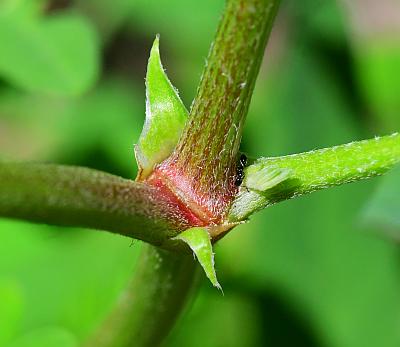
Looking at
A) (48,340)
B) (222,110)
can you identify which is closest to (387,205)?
(222,110)

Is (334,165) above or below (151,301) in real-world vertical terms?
above

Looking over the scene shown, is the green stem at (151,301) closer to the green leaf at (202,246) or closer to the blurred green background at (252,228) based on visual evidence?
the green leaf at (202,246)

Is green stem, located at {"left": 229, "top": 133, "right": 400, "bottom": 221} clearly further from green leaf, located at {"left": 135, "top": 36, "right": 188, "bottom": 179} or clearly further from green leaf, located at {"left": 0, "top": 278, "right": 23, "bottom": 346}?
green leaf, located at {"left": 0, "top": 278, "right": 23, "bottom": 346}

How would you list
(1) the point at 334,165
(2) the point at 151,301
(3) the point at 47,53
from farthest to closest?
(3) the point at 47,53 < (2) the point at 151,301 < (1) the point at 334,165

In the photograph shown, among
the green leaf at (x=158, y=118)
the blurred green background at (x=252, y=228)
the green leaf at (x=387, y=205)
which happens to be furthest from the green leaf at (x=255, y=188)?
the blurred green background at (x=252, y=228)

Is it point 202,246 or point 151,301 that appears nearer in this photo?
point 202,246

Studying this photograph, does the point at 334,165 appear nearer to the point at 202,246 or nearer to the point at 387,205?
the point at 202,246

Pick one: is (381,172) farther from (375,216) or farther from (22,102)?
(22,102)

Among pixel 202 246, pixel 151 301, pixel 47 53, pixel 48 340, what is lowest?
pixel 48 340
